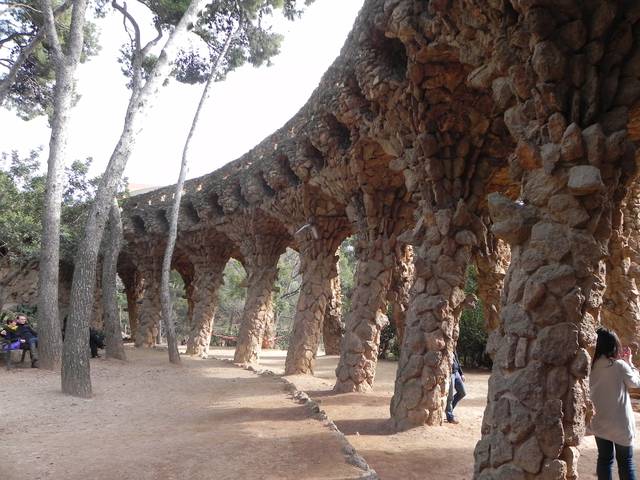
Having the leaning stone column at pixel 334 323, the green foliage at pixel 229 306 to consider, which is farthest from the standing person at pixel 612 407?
the green foliage at pixel 229 306

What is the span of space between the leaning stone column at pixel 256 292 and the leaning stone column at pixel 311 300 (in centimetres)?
265

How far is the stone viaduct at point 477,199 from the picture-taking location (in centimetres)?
347

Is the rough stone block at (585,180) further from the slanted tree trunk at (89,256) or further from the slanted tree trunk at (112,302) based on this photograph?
the slanted tree trunk at (112,302)

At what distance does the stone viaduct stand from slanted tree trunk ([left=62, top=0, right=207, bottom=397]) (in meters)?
3.25

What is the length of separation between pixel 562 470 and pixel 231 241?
14.4 m

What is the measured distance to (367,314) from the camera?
9242mm

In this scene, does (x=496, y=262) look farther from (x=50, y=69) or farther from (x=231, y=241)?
(x=50, y=69)

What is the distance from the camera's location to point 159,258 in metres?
19.8

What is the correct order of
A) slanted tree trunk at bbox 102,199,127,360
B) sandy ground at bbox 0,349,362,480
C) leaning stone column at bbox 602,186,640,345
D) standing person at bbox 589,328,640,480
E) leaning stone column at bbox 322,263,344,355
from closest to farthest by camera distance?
standing person at bbox 589,328,640,480 → sandy ground at bbox 0,349,362,480 → leaning stone column at bbox 602,186,640,345 → slanted tree trunk at bbox 102,199,127,360 → leaning stone column at bbox 322,263,344,355

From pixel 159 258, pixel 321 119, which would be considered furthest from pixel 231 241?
pixel 321 119

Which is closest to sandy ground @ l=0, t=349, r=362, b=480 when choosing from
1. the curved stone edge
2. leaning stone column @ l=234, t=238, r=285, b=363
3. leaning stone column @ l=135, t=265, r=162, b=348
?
the curved stone edge

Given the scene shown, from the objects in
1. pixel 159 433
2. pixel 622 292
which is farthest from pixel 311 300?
pixel 159 433

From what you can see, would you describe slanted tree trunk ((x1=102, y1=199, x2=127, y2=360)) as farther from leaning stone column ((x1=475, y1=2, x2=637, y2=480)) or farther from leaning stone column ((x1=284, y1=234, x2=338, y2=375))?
leaning stone column ((x1=475, y1=2, x2=637, y2=480))

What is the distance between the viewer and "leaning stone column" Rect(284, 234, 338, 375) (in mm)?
11516
